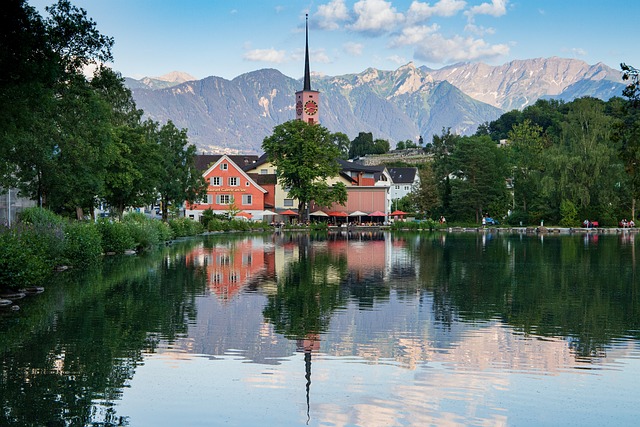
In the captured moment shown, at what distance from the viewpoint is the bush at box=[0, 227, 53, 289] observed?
2452 cm

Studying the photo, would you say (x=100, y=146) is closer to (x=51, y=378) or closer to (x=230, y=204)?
(x=51, y=378)

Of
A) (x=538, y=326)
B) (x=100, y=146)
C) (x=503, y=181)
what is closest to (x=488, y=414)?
(x=538, y=326)

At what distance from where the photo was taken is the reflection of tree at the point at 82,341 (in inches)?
467

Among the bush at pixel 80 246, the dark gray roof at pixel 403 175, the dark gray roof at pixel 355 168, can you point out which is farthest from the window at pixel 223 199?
the bush at pixel 80 246

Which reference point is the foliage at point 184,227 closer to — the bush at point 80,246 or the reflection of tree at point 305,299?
the bush at point 80,246

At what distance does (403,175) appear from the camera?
166 meters

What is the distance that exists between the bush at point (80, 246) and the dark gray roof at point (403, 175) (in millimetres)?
128104

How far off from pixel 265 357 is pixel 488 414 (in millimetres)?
5613

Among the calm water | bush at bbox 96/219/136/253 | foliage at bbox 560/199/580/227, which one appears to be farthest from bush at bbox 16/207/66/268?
foliage at bbox 560/199/580/227

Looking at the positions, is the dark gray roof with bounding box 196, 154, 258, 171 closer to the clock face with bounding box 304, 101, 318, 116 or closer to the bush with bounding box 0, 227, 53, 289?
the clock face with bounding box 304, 101, 318, 116

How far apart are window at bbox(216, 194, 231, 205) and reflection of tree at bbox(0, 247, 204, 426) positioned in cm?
8232

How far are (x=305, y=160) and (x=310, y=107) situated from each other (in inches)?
2850

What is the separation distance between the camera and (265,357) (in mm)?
15906

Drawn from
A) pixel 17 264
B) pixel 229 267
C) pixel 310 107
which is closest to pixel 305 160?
pixel 229 267
